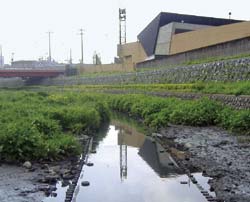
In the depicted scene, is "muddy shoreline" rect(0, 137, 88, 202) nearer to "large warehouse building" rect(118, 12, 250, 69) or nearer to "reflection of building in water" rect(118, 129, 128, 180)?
"reflection of building in water" rect(118, 129, 128, 180)

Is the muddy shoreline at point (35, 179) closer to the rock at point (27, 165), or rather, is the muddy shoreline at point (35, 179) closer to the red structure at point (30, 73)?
the rock at point (27, 165)

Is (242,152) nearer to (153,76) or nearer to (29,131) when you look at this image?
(29,131)

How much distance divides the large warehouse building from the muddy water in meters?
16.6

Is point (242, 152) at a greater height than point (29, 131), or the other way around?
point (29, 131)

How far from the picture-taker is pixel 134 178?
13273 millimetres

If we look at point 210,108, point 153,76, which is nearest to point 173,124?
point 210,108

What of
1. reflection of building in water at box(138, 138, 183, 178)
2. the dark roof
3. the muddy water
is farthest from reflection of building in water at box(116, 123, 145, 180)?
the dark roof

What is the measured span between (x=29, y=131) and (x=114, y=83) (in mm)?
48677

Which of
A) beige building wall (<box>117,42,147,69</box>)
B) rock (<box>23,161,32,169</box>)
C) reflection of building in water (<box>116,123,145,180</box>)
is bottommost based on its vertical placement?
reflection of building in water (<box>116,123,145,180</box>)

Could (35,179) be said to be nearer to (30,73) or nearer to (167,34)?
(167,34)

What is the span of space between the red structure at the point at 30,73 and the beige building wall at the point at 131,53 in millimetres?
16829

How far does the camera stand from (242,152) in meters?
15.8

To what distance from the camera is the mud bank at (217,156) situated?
36.1 feet

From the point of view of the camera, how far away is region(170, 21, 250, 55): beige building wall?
4412 centimetres
